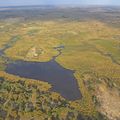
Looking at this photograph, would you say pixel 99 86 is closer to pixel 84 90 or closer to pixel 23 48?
pixel 84 90

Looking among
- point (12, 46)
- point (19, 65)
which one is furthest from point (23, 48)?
point (19, 65)

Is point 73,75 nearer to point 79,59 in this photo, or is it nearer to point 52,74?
point 52,74

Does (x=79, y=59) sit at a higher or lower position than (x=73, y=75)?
lower

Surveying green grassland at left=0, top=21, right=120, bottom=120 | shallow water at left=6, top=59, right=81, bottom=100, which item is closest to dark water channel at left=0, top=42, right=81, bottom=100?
shallow water at left=6, top=59, right=81, bottom=100

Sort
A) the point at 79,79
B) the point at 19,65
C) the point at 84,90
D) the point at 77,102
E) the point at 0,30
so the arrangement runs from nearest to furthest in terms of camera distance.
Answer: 1. the point at 77,102
2. the point at 84,90
3. the point at 79,79
4. the point at 19,65
5. the point at 0,30

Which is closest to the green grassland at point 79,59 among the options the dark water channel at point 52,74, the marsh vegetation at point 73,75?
the marsh vegetation at point 73,75

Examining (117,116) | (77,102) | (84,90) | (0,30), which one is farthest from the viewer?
(0,30)

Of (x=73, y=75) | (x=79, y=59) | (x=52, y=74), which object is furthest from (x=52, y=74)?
(x=79, y=59)

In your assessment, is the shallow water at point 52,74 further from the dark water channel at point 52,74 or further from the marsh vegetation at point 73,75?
the marsh vegetation at point 73,75
